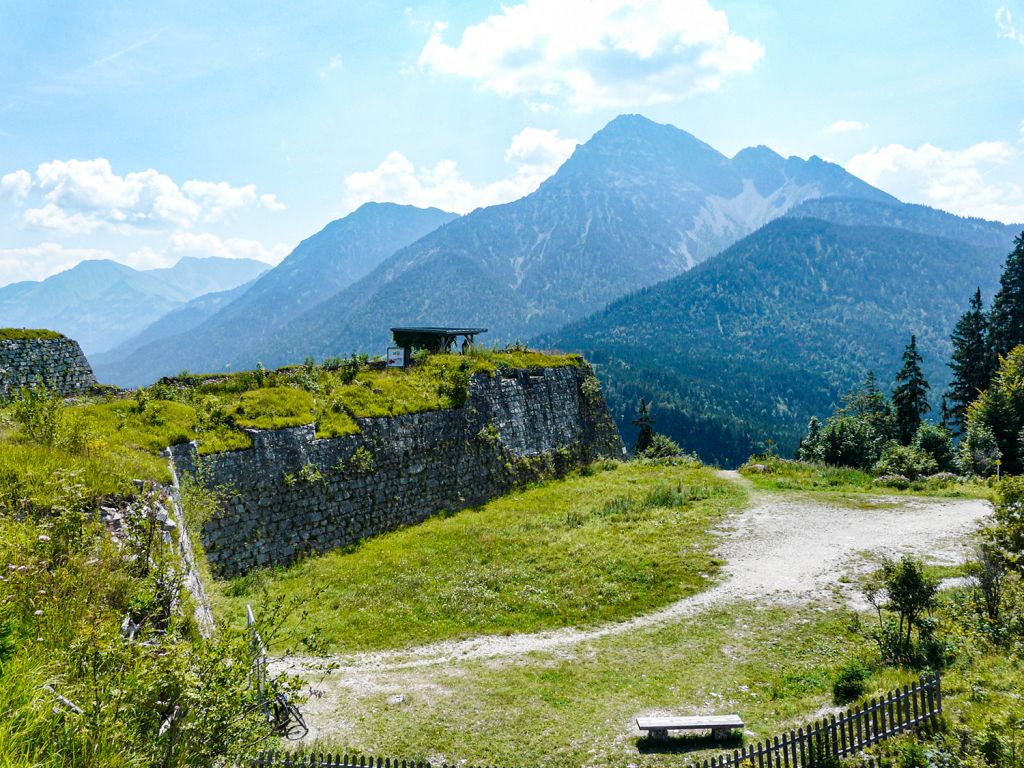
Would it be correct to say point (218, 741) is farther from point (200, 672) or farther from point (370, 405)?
point (370, 405)

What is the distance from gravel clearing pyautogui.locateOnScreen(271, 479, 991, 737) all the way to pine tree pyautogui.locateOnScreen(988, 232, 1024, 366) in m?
32.0

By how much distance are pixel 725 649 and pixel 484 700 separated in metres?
6.23

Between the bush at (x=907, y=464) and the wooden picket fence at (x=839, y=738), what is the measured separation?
2722 centimetres

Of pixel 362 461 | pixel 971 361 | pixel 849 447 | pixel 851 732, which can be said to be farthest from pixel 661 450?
pixel 851 732

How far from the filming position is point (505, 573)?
19266mm

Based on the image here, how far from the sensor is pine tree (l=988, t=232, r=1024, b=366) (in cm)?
4647

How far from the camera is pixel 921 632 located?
488 inches

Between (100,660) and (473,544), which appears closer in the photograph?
(100,660)

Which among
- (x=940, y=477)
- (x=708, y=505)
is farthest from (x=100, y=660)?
(x=940, y=477)

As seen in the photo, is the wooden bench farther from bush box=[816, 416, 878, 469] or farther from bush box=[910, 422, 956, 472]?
bush box=[910, 422, 956, 472]

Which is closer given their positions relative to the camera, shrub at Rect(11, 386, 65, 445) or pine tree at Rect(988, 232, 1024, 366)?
shrub at Rect(11, 386, 65, 445)

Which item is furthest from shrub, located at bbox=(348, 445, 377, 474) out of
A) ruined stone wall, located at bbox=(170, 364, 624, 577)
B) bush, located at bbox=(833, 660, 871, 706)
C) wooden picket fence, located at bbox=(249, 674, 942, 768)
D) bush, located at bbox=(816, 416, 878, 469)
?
bush, located at bbox=(816, 416, 878, 469)

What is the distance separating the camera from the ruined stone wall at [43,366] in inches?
822

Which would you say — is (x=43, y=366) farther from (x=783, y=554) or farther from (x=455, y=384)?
(x=783, y=554)
